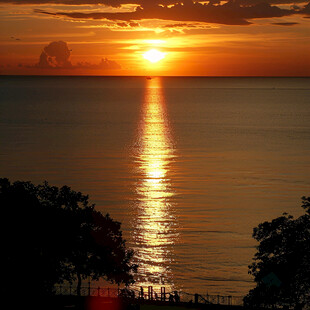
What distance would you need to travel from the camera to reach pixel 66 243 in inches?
1508

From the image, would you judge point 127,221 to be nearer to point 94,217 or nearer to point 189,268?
point 189,268

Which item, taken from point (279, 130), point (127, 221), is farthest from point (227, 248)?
point (279, 130)

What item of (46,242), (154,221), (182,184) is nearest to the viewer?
(46,242)

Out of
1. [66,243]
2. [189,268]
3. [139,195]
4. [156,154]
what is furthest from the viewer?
[156,154]

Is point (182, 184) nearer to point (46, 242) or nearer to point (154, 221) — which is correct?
point (154, 221)

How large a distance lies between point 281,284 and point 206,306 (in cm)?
596

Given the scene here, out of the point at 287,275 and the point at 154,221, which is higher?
the point at 154,221

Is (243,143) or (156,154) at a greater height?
(243,143)

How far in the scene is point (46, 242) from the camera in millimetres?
37625

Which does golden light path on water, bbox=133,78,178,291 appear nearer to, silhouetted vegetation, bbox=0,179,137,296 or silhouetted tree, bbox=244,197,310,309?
silhouetted vegetation, bbox=0,179,137,296

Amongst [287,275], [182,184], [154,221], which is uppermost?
[182,184]

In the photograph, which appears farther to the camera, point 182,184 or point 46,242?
point 182,184

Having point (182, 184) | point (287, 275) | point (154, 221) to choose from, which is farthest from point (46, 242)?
point (182, 184)

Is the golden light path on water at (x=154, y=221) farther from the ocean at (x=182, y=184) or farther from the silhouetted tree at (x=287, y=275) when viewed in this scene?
the silhouetted tree at (x=287, y=275)
